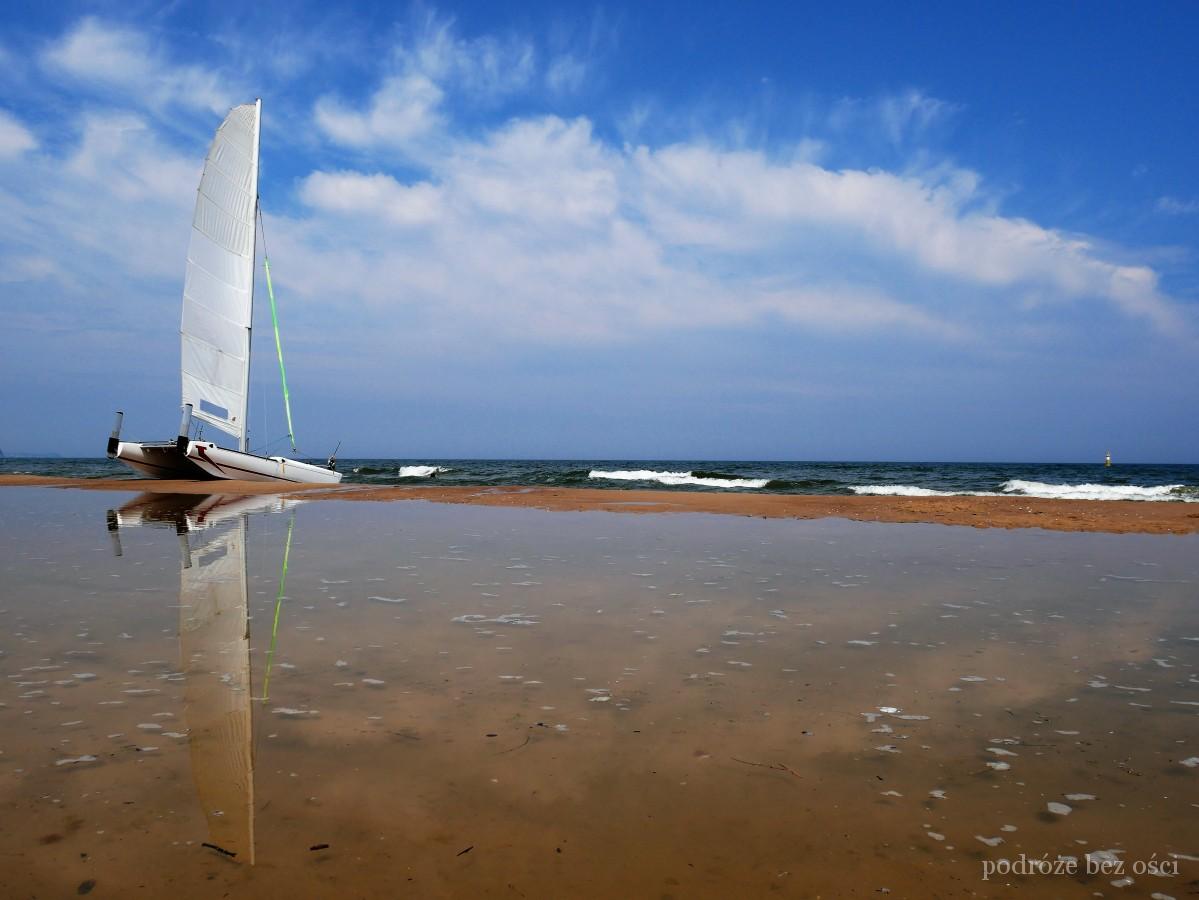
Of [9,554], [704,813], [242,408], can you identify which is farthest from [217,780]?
[242,408]

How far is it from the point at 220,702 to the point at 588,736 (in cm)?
193

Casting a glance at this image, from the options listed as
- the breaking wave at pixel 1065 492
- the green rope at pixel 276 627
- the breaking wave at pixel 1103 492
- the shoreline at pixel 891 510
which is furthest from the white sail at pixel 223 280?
the breaking wave at pixel 1103 492

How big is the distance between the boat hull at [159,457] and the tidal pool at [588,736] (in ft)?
77.4

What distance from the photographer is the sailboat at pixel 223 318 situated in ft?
94.9

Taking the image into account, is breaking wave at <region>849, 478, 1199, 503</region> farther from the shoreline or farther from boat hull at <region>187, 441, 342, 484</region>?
boat hull at <region>187, 441, 342, 484</region>

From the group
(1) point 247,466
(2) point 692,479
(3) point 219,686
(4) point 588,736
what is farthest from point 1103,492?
(3) point 219,686

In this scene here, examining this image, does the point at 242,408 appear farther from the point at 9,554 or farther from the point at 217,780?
the point at 217,780

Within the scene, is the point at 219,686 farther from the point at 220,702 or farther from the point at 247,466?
the point at 247,466

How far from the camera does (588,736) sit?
3369 millimetres

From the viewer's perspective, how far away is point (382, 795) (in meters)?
2.76

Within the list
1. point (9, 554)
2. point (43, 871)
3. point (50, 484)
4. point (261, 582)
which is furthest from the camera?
point (50, 484)

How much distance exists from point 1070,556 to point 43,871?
438 inches

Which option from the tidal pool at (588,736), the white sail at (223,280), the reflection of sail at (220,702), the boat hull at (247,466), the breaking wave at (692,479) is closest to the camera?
the tidal pool at (588,736)

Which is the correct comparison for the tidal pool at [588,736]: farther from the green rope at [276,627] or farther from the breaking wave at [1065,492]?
the breaking wave at [1065,492]
